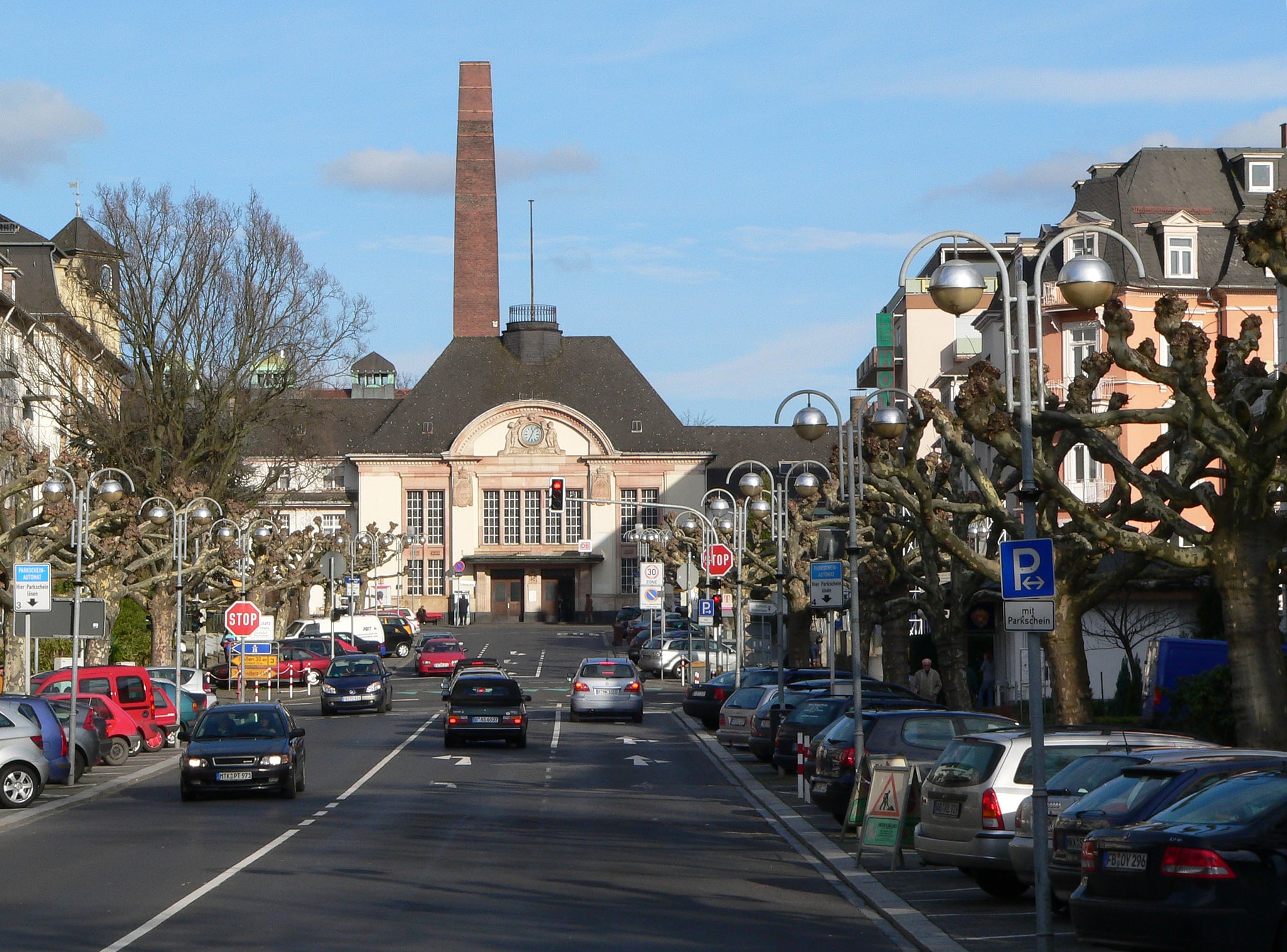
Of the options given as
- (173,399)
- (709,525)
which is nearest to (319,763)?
(709,525)

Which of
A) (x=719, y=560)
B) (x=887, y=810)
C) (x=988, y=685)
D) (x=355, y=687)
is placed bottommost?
(x=887, y=810)

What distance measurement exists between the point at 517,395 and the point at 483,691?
Result: 2922 inches

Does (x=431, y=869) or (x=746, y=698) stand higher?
(x=746, y=698)

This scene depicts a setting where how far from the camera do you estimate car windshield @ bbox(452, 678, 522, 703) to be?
36094 mm

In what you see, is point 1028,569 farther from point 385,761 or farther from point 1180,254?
point 1180,254

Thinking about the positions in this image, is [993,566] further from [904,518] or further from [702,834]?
[904,518]

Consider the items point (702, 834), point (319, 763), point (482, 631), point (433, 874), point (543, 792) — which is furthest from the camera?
point (482, 631)

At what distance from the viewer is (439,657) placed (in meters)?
66.6

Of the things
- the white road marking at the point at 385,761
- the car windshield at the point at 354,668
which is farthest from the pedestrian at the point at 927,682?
the car windshield at the point at 354,668

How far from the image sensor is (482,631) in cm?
9594

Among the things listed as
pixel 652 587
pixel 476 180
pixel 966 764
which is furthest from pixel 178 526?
pixel 476 180

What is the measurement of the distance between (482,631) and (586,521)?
1369 cm

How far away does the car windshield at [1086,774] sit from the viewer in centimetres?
1441

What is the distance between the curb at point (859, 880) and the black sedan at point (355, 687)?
64.5 ft
